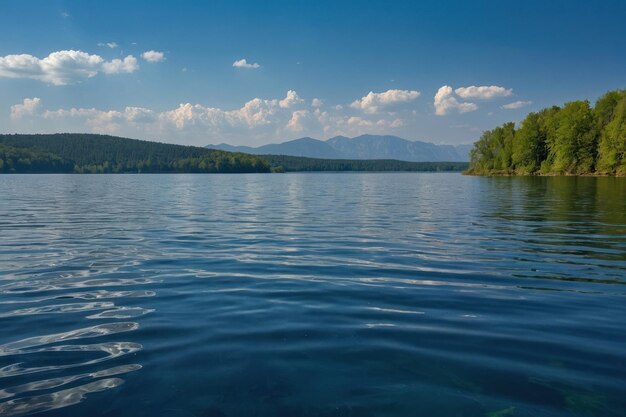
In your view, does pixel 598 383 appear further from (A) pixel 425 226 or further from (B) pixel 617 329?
(A) pixel 425 226

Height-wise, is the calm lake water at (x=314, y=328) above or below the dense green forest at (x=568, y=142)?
below

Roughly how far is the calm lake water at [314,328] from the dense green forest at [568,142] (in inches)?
3967

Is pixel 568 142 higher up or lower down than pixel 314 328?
higher up

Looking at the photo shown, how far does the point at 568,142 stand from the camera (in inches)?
4434

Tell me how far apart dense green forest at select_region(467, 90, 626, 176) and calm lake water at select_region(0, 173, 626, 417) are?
100759 mm

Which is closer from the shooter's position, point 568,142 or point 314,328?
point 314,328

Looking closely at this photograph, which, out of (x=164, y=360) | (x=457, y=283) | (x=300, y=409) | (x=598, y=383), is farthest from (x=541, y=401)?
(x=457, y=283)

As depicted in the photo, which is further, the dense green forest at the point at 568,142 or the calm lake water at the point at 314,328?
the dense green forest at the point at 568,142

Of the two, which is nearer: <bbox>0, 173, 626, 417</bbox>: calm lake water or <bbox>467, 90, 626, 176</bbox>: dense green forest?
<bbox>0, 173, 626, 417</bbox>: calm lake water

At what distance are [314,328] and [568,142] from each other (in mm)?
123462

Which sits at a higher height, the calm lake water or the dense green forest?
the dense green forest

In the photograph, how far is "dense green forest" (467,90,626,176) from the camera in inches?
3999

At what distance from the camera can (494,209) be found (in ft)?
108

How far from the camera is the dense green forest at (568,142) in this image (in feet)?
333
